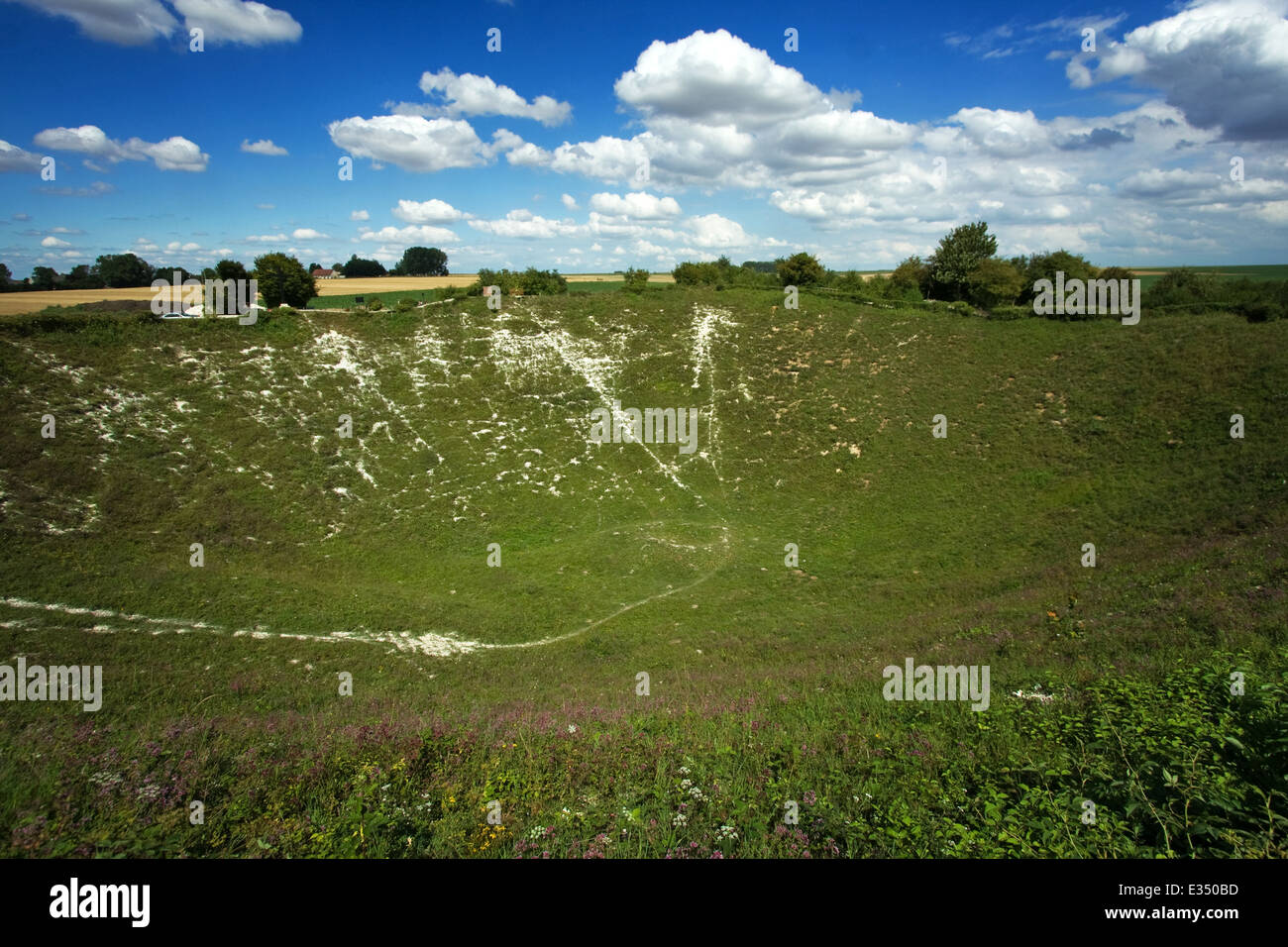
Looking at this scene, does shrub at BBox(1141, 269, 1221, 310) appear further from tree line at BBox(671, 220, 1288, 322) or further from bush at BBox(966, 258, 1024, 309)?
bush at BBox(966, 258, 1024, 309)

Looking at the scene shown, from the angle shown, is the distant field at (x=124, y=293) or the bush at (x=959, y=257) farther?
the bush at (x=959, y=257)

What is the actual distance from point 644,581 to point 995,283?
51471 mm

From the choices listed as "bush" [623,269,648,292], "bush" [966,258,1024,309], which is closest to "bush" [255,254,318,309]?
"bush" [623,269,648,292]

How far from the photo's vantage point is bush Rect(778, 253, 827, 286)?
5844 centimetres

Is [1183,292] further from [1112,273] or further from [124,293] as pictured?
[124,293]

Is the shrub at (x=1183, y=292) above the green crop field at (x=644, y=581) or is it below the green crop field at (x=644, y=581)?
above

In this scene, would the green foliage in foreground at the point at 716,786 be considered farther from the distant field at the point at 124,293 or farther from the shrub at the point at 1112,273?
the shrub at the point at 1112,273

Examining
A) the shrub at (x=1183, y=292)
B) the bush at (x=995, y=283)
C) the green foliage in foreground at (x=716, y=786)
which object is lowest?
the green foliage in foreground at (x=716, y=786)

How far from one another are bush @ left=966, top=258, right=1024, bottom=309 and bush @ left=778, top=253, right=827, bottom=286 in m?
15.4

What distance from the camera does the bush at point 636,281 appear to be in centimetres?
5172

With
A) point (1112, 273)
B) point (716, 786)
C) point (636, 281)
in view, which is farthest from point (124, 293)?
point (1112, 273)

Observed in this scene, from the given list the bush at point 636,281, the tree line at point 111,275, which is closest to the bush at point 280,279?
the tree line at point 111,275

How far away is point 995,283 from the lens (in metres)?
54.6

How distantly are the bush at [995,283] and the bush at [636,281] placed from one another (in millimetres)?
32937
